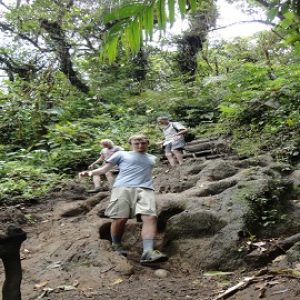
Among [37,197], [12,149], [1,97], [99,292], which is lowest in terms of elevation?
[99,292]

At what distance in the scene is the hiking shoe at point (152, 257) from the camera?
16.4ft

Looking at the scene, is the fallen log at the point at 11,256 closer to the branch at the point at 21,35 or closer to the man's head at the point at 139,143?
the man's head at the point at 139,143

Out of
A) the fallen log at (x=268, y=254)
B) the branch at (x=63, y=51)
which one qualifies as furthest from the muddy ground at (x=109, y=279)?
the branch at (x=63, y=51)

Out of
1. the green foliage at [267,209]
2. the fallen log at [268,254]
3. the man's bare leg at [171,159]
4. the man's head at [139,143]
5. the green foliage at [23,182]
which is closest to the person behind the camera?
the fallen log at [268,254]

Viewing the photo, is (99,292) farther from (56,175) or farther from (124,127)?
(124,127)

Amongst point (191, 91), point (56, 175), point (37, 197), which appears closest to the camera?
A: point (37, 197)

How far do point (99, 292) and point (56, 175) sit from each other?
634 cm

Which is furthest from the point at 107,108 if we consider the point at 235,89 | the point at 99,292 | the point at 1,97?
the point at 99,292

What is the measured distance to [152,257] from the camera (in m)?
5.00

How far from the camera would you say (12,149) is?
13.3 metres

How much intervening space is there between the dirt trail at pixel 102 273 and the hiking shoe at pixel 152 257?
81 mm

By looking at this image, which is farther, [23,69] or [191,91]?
[23,69]

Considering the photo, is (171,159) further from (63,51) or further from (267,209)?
(63,51)

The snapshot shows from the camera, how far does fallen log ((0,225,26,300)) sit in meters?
2.89
